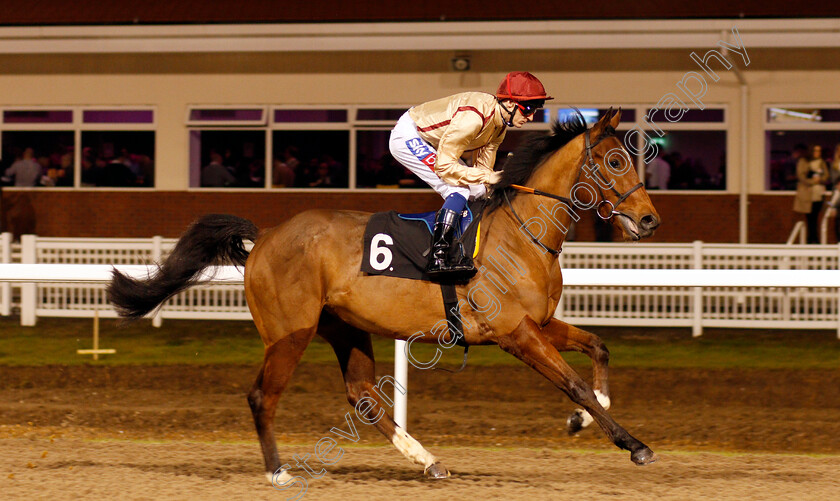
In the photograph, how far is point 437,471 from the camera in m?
4.48

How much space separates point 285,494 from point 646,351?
17.3 ft

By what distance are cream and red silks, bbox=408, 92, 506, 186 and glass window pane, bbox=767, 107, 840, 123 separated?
838 centimetres

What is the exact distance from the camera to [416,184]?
1244 cm

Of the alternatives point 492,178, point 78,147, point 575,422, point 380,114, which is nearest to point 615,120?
point 492,178

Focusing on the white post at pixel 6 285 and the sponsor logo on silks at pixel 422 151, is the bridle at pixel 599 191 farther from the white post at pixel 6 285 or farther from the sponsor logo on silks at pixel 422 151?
the white post at pixel 6 285

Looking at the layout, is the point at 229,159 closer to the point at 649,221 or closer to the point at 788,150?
the point at 788,150

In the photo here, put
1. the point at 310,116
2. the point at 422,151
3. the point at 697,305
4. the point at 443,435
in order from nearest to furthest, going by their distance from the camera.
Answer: the point at 422,151
the point at 443,435
the point at 697,305
the point at 310,116

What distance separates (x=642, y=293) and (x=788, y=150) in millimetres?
3585

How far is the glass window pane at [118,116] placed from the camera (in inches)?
516

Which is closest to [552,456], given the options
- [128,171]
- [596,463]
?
[596,463]

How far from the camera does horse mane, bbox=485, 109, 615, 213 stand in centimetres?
467

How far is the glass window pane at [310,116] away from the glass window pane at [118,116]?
5.53 ft

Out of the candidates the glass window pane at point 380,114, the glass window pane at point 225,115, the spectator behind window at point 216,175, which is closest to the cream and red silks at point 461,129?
the glass window pane at point 380,114

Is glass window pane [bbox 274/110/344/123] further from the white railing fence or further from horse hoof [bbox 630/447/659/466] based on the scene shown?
horse hoof [bbox 630/447/659/466]
